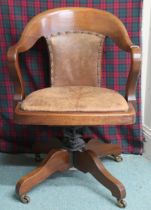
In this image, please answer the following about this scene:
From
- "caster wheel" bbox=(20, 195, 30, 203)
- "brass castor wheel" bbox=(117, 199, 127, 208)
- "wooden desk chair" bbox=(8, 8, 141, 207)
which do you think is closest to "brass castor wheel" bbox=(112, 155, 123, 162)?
"wooden desk chair" bbox=(8, 8, 141, 207)

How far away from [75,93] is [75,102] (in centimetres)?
13

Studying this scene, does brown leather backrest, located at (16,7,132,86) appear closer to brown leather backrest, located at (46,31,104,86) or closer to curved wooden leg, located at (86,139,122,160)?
brown leather backrest, located at (46,31,104,86)

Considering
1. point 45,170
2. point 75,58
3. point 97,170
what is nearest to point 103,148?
point 97,170

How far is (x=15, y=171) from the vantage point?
1.57 metres

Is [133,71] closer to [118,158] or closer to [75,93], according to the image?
[75,93]

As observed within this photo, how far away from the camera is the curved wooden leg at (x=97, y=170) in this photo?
1284 mm

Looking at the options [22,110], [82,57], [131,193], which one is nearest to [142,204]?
[131,193]

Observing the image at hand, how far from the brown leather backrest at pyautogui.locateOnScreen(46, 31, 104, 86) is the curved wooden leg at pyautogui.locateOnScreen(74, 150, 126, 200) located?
1.24ft

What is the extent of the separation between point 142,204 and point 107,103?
47 centimetres

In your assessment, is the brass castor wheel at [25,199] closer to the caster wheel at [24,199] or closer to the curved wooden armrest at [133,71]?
the caster wheel at [24,199]

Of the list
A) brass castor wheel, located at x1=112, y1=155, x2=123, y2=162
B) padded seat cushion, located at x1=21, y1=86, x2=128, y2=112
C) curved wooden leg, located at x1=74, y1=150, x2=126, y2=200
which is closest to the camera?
padded seat cushion, located at x1=21, y1=86, x2=128, y2=112

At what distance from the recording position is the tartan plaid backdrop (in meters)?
1.58

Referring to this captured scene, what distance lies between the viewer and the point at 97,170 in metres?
1.37

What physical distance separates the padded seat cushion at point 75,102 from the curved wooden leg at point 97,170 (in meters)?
0.30
